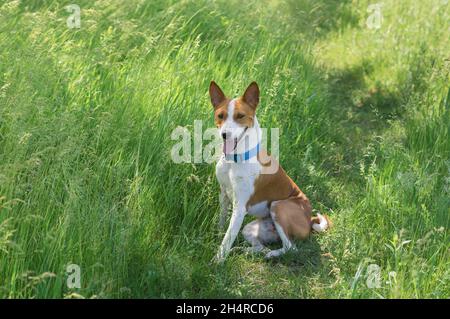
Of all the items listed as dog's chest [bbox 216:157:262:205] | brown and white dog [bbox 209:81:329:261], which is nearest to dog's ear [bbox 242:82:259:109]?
brown and white dog [bbox 209:81:329:261]

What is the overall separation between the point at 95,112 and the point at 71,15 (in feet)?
4.96

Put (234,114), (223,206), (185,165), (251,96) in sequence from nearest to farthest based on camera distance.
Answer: (234,114) → (251,96) → (223,206) → (185,165)

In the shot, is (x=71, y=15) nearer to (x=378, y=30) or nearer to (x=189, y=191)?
(x=189, y=191)

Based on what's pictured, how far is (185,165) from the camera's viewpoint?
16.3ft

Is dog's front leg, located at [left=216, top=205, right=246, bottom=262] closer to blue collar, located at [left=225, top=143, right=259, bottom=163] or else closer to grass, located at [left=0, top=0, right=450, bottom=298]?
→ grass, located at [left=0, top=0, right=450, bottom=298]

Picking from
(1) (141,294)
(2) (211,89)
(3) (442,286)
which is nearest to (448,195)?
(3) (442,286)

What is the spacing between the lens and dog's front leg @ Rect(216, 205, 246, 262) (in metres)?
4.53

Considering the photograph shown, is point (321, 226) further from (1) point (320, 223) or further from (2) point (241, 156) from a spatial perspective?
(2) point (241, 156)

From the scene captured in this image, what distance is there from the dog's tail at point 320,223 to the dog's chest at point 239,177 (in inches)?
22.7

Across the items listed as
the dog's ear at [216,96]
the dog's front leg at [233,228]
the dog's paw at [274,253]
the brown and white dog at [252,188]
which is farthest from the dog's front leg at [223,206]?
the dog's ear at [216,96]

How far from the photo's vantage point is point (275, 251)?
473 centimetres

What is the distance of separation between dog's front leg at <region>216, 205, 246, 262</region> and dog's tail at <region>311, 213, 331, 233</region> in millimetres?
589

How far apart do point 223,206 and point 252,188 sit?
0.93ft

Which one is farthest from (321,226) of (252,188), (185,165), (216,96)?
(216,96)
